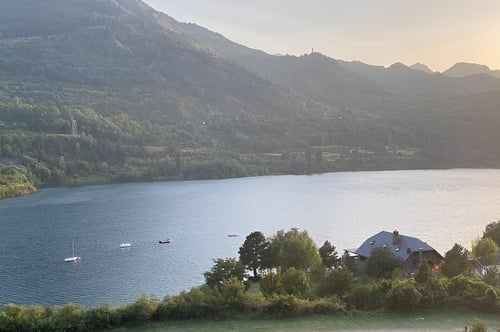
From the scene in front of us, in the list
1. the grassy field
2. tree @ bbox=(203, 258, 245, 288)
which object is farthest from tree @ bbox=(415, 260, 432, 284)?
tree @ bbox=(203, 258, 245, 288)

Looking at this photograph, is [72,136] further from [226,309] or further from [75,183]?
[226,309]

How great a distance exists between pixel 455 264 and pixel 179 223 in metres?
59.5

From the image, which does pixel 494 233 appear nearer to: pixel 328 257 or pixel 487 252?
pixel 487 252

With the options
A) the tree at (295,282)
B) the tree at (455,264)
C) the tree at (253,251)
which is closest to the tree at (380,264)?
the tree at (455,264)

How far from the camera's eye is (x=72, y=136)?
178m

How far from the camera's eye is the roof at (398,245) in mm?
50188

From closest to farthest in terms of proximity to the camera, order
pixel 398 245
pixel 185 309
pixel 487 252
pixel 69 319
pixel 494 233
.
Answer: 1. pixel 69 319
2. pixel 185 309
3. pixel 487 252
4. pixel 398 245
5. pixel 494 233

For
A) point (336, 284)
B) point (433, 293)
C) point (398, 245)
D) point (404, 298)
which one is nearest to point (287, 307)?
point (336, 284)

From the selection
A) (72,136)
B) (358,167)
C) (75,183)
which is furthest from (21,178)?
(358,167)

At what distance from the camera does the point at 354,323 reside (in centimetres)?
3222

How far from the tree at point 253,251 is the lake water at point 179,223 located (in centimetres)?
808

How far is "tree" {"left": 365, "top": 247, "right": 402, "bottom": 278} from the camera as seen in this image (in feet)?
151

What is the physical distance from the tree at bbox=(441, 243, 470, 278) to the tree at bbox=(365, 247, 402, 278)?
413cm

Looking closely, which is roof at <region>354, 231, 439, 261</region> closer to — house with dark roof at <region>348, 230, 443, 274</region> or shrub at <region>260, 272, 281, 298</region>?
house with dark roof at <region>348, 230, 443, 274</region>
